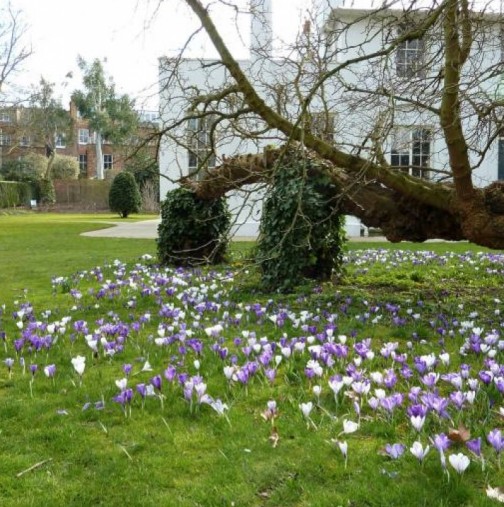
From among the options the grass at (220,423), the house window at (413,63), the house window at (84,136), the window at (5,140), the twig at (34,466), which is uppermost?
the house window at (84,136)

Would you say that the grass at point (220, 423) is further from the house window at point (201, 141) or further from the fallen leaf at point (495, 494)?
the house window at point (201, 141)

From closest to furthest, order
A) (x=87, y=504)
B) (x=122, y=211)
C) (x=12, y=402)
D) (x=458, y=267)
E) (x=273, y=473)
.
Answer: (x=87, y=504), (x=273, y=473), (x=12, y=402), (x=458, y=267), (x=122, y=211)

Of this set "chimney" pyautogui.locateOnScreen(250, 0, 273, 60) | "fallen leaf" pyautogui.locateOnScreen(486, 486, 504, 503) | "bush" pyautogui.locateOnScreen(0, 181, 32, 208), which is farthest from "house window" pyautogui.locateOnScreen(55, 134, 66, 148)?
"fallen leaf" pyautogui.locateOnScreen(486, 486, 504, 503)

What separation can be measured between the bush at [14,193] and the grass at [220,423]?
40299 mm

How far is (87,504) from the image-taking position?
245cm

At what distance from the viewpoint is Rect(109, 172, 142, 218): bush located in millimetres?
34688

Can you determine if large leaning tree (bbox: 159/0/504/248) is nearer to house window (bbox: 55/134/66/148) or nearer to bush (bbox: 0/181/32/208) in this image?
bush (bbox: 0/181/32/208)

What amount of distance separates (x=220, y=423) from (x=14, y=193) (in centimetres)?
4591

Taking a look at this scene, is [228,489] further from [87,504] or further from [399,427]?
[399,427]

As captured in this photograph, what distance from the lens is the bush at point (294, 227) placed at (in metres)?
7.49

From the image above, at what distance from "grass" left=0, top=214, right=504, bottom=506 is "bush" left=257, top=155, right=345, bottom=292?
77cm

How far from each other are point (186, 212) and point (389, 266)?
3640mm

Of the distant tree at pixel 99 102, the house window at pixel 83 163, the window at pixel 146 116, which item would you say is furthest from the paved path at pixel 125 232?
the house window at pixel 83 163

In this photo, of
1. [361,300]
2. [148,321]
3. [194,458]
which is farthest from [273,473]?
[361,300]
